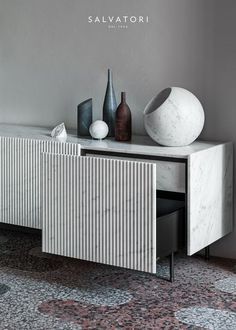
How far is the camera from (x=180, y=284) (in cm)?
305

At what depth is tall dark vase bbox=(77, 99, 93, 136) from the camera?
11.5 feet

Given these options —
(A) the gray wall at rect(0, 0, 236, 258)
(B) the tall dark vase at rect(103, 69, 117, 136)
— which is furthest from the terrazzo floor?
(B) the tall dark vase at rect(103, 69, 117, 136)

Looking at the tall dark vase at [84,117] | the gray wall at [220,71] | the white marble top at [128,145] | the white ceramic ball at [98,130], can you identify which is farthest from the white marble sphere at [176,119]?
the tall dark vase at [84,117]

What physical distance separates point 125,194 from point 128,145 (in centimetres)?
42

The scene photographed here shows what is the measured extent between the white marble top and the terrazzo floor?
0.58 m

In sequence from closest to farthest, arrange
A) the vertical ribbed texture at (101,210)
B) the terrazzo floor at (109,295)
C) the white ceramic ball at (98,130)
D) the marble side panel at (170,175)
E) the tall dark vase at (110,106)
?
the terrazzo floor at (109,295) → the vertical ribbed texture at (101,210) → the marble side panel at (170,175) → the white ceramic ball at (98,130) → the tall dark vase at (110,106)

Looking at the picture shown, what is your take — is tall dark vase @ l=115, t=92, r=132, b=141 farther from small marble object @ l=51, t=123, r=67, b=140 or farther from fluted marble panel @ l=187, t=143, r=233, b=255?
fluted marble panel @ l=187, t=143, r=233, b=255

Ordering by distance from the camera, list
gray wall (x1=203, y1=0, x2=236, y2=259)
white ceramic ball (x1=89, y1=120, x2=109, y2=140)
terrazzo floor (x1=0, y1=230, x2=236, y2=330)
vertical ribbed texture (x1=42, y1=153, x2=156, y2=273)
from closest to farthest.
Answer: terrazzo floor (x1=0, y1=230, x2=236, y2=330), vertical ribbed texture (x1=42, y1=153, x2=156, y2=273), gray wall (x1=203, y1=0, x2=236, y2=259), white ceramic ball (x1=89, y1=120, x2=109, y2=140)

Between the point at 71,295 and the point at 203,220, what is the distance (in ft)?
2.25

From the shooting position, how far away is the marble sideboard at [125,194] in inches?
112

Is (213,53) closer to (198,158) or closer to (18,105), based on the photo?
(198,158)

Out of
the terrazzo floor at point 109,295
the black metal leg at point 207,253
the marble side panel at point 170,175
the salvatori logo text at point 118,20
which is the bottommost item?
the terrazzo floor at point 109,295

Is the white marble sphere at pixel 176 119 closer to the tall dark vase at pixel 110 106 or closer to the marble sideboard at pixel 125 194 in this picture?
the marble sideboard at pixel 125 194

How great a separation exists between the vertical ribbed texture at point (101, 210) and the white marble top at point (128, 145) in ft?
0.79
